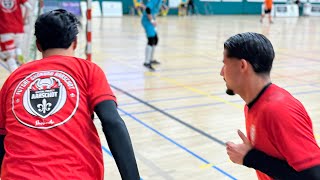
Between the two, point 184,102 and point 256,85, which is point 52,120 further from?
point 184,102

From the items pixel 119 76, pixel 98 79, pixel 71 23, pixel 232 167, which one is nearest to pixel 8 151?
pixel 98 79

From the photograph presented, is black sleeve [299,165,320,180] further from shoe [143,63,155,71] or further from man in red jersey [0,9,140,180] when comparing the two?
shoe [143,63,155,71]

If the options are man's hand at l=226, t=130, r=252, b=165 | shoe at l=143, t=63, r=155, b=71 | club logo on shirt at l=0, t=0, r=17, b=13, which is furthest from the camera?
shoe at l=143, t=63, r=155, b=71

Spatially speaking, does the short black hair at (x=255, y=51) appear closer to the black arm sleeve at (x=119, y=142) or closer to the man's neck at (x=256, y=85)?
the man's neck at (x=256, y=85)

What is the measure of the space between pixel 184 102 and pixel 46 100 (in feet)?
15.7

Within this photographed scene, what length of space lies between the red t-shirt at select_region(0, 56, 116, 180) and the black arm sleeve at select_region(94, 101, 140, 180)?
0.08 m

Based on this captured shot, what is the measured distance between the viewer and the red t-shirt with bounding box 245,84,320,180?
1.58 meters

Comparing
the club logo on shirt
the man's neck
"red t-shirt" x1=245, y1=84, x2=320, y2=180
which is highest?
the club logo on shirt

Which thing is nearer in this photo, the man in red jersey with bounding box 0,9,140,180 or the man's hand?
the man in red jersey with bounding box 0,9,140,180

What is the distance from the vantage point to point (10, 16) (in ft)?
22.9

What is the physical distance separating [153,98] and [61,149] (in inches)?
195

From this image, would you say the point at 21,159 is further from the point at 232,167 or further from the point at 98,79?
the point at 232,167

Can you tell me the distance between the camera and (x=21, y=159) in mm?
1715

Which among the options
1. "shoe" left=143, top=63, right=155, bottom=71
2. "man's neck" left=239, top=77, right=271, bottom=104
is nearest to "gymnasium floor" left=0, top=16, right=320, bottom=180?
"shoe" left=143, top=63, right=155, bottom=71
